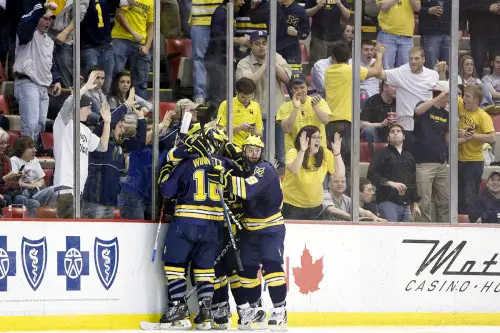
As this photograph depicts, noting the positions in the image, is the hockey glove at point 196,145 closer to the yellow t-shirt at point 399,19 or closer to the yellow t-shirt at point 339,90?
the yellow t-shirt at point 339,90

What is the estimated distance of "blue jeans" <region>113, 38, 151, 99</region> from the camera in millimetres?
13062

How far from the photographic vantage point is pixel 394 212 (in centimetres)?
1447

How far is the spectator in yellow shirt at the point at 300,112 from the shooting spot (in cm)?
1396

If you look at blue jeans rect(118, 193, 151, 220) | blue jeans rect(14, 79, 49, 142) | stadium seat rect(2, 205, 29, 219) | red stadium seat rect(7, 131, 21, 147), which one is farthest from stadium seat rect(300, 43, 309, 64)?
stadium seat rect(2, 205, 29, 219)

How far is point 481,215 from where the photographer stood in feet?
48.8

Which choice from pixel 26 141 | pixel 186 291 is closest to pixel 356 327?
pixel 186 291

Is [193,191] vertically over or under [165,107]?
under

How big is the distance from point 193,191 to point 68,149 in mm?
1106

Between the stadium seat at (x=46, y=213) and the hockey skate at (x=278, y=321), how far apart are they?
209cm

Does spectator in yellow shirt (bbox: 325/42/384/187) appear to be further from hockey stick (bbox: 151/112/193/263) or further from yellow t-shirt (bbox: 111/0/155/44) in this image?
yellow t-shirt (bbox: 111/0/155/44)

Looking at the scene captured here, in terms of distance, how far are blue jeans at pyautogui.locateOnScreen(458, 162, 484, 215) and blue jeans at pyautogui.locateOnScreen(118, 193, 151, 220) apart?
3.26 metres

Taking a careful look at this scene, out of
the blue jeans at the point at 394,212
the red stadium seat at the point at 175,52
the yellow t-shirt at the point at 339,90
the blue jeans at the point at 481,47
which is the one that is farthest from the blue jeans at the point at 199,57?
the blue jeans at the point at 481,47

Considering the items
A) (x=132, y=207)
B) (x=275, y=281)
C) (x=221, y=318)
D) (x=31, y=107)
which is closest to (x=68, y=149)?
(x=31, y=107)

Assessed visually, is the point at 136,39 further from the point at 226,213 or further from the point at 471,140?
the point at 471,140
